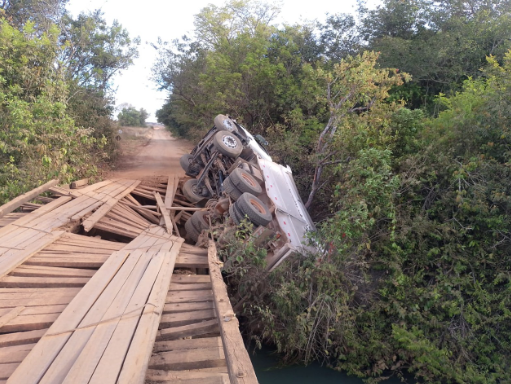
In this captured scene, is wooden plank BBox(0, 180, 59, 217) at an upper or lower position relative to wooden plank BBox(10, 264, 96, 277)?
upper

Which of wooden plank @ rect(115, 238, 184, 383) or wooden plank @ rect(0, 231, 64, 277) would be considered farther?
wooden plank @ rect(0, 231, 64, 277)

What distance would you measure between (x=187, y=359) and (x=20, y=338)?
1338 millimetres

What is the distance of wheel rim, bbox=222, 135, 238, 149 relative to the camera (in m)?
8.97

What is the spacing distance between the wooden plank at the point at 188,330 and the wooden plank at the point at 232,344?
0.25 m

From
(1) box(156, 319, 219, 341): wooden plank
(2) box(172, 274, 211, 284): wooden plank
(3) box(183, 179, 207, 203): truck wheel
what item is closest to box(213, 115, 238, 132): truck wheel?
(3) box(183, 179, 207, 203): truck wheel

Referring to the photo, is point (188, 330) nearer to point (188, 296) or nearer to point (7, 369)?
point (188, 296)

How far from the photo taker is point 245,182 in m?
7.18

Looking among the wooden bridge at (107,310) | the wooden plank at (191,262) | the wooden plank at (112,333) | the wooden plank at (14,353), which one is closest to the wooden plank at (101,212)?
the wooden bridge at (107,310)

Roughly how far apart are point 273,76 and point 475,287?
1048 cm

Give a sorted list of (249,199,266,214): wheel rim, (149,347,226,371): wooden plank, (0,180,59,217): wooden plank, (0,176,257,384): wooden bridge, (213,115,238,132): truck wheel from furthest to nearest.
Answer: (213,115,238,132): truck wheel
(249,199,266,214): wheel rim
(0,180,59,217): wooden plank
(149,347,226,371): wooden plank
(0,176,257,384): wooden bridge

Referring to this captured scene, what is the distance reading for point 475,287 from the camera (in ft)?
17.5

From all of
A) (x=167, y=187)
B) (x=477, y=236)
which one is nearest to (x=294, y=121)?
(x=167, y=187)

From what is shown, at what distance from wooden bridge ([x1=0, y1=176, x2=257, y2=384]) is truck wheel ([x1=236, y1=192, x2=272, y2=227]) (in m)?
0.93

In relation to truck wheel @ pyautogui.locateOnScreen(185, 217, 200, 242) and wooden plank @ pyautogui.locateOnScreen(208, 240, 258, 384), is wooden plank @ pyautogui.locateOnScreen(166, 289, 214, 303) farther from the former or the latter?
truck wheel @ pyautogui.locateOnScreen(185, 217, 200, 242)
